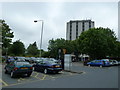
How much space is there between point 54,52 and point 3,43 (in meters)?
30.3

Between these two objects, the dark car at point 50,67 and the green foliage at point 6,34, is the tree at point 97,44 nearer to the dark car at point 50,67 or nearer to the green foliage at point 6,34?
the green foliage at point 6,34

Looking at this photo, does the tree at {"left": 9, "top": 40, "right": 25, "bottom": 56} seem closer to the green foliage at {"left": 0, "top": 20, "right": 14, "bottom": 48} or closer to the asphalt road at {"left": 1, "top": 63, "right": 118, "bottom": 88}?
the green foliage at {"left": 0, "top": 20, "right": 14, "bottom": 48}

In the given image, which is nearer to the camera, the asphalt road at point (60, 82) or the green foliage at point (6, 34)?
the asphalt road at point (60, 82)

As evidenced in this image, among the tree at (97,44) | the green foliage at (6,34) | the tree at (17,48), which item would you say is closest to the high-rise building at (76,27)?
the tree at (17,48)

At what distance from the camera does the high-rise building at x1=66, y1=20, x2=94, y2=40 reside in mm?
99938

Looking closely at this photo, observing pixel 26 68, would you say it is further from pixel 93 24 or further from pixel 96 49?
pixel 93 24

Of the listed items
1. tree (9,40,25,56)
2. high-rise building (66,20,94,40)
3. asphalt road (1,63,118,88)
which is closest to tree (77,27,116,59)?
asphalt road (1,63,118,88)

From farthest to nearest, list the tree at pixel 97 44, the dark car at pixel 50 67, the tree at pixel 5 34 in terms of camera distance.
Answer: the tree at pixel 97 44, the tree at pixel 5 34, the dark car at pixel 50 67

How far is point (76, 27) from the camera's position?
102250mm

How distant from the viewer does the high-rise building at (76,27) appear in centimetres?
9994

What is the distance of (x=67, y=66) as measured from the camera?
18203 millimetres

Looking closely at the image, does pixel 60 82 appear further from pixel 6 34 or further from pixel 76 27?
pixel 76 27

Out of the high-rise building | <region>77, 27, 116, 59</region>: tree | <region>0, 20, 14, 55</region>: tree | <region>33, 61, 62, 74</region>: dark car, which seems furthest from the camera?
the high-rise building

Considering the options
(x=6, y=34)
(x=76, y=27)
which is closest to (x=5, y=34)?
(x=6, y=34)
